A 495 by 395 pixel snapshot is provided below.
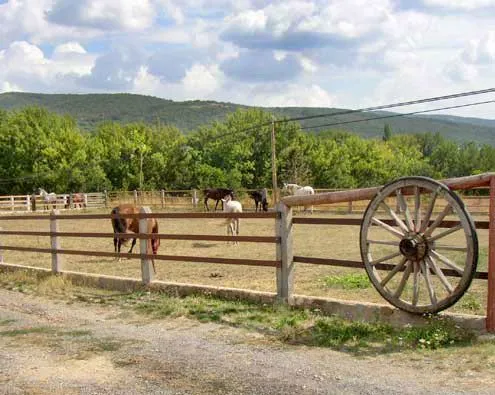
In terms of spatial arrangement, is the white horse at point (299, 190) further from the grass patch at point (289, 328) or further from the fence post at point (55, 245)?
the grass patch at point (289, 328)

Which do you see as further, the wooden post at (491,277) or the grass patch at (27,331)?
the grass patch at (27,331)

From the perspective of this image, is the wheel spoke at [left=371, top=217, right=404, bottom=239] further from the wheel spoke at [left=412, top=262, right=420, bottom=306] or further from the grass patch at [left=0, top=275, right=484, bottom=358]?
the grass patch at [left=0, top=275, right=484, bottom=358]

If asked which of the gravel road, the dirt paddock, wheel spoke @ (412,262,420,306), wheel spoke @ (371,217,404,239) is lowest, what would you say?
the dirt paddock

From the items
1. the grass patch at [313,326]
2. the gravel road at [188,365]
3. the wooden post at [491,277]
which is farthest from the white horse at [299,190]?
the wooden post at [491,277]

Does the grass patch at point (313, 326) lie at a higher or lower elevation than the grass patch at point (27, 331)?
higher

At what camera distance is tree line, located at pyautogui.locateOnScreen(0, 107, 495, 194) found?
6291cm

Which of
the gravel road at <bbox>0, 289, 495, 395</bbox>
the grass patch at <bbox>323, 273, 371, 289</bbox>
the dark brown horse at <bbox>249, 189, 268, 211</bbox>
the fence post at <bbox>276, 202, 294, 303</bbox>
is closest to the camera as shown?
the gravel road at <bbox>0, 289, 495, 395</bbox>

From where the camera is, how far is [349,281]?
9.07 metres

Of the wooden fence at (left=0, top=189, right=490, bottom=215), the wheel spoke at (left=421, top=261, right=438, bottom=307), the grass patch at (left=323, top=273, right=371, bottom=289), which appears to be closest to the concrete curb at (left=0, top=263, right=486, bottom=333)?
the wheel spoke at (left=421, top=261, right=438, bottom=307)

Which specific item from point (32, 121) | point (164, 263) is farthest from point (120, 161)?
point (164, 263)

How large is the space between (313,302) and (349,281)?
99.4 inches

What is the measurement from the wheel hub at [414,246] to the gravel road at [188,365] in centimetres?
113

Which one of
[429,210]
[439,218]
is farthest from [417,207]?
[439,218]

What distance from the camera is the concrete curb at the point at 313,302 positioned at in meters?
5.52
